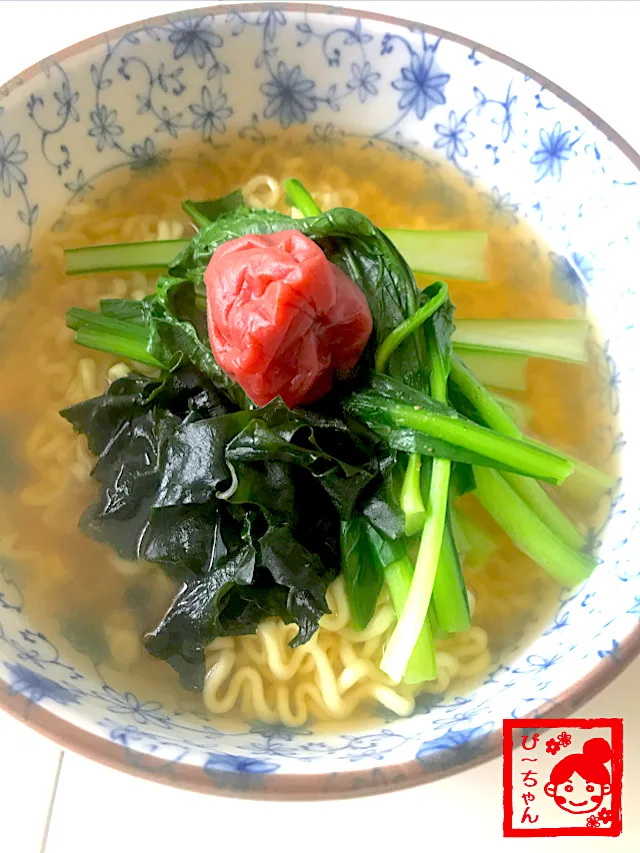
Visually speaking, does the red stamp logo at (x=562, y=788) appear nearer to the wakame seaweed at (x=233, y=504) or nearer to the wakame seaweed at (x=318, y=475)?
the wakame seaweed at (x=318, y=475)

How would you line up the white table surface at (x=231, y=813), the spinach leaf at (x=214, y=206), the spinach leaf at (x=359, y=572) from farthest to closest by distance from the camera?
the spinach leaf at (x=214, y=206), the spinach leaf at (x=359, y=572), the white table surface at (x=231, y=813)

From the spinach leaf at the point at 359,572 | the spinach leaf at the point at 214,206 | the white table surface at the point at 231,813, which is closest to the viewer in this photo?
the white table surface at the point at 231,813

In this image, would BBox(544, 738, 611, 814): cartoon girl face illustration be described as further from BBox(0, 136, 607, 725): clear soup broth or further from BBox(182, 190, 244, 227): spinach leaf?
BBox(182, 190, 244, 227): spinach leaf

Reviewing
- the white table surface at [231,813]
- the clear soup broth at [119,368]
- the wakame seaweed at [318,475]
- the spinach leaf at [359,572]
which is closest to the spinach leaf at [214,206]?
the clear soup broth at [119,368]

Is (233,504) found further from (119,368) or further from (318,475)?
(119,368)

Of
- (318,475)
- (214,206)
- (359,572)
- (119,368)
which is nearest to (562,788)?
(359,572)

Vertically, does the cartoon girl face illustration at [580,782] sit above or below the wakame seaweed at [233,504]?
below

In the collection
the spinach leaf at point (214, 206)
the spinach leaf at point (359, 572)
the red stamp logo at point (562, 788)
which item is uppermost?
the spinach leaf at point (214, 206)

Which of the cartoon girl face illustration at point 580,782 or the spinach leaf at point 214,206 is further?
the spinach leaf at point 214,206

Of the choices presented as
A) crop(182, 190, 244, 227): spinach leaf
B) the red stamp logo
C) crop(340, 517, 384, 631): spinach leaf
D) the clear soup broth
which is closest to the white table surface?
the red stamp logo
